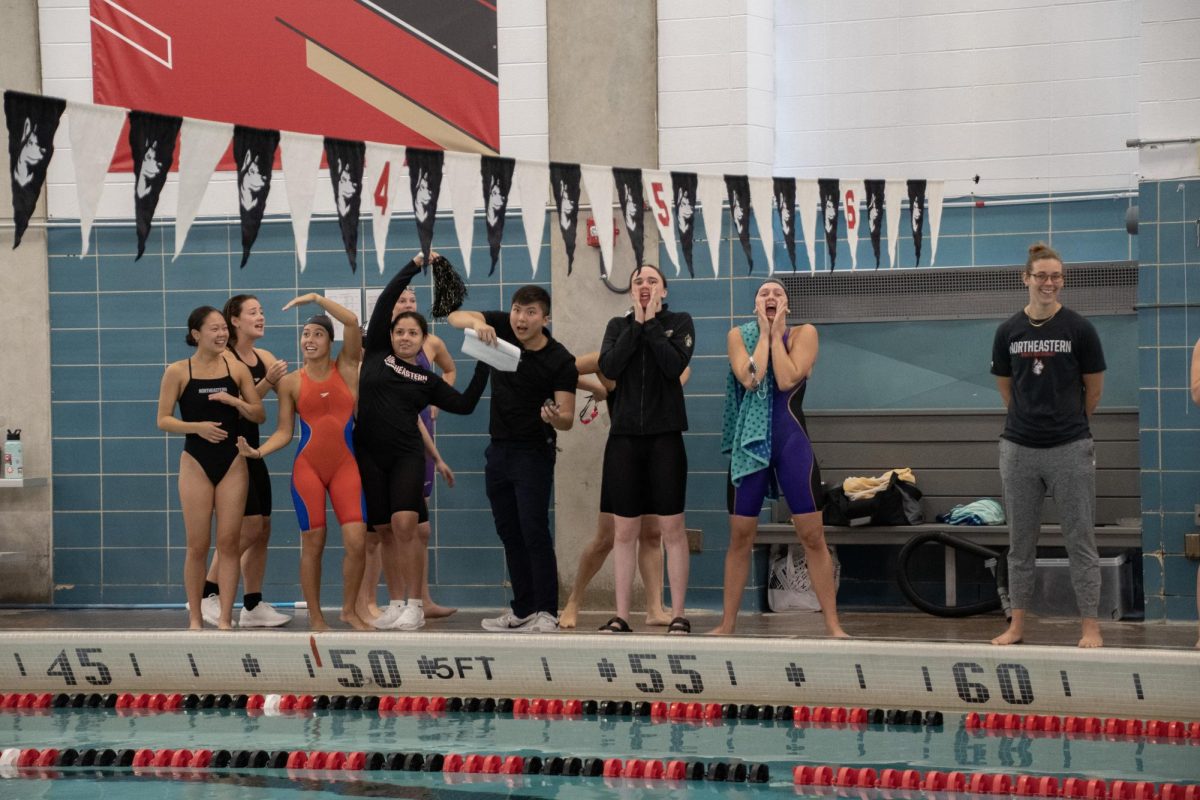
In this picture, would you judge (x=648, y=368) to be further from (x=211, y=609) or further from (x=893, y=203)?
(x=211, y=609)

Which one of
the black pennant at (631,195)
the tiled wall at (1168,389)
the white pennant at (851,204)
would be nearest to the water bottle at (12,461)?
the black pennant at (631,195)

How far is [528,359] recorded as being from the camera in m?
8.11

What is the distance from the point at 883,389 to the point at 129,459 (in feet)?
16.6

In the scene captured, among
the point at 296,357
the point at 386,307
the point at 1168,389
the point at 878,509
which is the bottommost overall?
the point at 878,509

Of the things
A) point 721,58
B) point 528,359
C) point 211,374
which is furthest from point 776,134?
point 211,374

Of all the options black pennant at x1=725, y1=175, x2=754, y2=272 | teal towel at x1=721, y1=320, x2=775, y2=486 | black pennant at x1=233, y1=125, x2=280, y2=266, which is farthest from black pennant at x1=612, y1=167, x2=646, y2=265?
black pennant at x1=233, y1=125, x2=280, y2=266

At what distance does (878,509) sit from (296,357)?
393 cm

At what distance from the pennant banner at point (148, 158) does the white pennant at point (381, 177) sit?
102 cm

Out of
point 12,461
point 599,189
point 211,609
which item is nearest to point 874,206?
point 599,189

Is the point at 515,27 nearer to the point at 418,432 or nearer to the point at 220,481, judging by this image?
the point at 418,432

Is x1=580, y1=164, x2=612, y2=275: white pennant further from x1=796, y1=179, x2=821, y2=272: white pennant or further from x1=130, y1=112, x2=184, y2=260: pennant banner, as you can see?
x1=130, y1=112, x2=184, y2=260: pennant banner

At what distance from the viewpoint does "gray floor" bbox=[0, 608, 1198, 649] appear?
25.7 ft

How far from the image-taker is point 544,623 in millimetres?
7926

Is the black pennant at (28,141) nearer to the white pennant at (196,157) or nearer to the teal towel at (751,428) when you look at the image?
the white pennant at (196,157)
